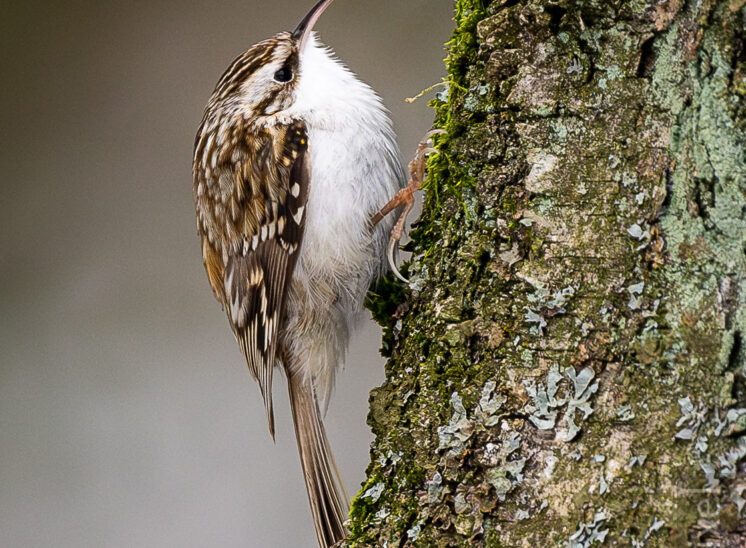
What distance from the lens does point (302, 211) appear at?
1287 millimetres

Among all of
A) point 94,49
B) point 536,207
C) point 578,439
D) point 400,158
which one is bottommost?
point 578,439

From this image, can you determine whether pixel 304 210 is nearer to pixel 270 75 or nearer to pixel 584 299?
pixel 270 75

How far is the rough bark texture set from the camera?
72 centimetres

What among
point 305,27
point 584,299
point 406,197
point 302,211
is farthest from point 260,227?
point 584,299

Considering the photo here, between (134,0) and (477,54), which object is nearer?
(477,54)

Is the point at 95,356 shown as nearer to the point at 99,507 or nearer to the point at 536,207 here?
the point at 99,507

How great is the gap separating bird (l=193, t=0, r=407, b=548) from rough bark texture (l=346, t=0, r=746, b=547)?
0.37 meters

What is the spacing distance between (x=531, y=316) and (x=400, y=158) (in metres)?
0.62

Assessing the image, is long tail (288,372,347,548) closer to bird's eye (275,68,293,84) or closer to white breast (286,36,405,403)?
white breast (286,36,405,403)

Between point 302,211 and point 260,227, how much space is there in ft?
0.35

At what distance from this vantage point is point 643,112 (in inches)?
30.7

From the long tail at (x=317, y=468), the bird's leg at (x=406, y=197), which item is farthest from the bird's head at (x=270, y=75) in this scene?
the long tail at (x=317, y=468)

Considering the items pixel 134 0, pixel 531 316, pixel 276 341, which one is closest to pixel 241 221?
pixel 276 341

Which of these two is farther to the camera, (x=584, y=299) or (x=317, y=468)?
(x=317, y=468)
